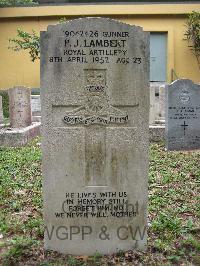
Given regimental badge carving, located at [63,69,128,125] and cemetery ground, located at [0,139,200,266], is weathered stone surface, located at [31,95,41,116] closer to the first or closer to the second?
cemetery ground, located at [0,139,200,266]

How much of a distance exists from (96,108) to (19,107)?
8.42 meters

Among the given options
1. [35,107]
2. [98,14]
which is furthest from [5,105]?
[98,14]

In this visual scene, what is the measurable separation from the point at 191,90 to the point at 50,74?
6305mm

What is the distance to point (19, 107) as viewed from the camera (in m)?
12.2

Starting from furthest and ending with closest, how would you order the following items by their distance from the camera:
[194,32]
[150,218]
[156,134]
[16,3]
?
[16,3], [194,32], [156,134], [150,218]

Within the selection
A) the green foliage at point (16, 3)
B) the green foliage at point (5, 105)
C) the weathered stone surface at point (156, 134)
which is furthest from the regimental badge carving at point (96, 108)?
the green foliage at point (16, 3)

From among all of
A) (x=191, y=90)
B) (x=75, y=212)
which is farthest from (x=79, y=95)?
(x=191, y=90)

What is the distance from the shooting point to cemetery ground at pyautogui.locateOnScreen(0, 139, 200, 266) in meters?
4.26

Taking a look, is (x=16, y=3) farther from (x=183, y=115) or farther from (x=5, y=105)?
(x=183, y=115)

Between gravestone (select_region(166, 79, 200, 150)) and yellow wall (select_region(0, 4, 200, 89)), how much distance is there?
36.4 feet

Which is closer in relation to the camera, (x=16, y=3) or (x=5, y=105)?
(x=5, y=105)

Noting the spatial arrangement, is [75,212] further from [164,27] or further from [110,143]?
[164,27]

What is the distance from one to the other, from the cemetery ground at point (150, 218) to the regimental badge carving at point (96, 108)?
126 cm

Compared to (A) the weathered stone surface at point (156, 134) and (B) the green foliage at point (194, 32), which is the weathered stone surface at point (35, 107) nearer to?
(A) the weathered stone surface at point (156, 134)
